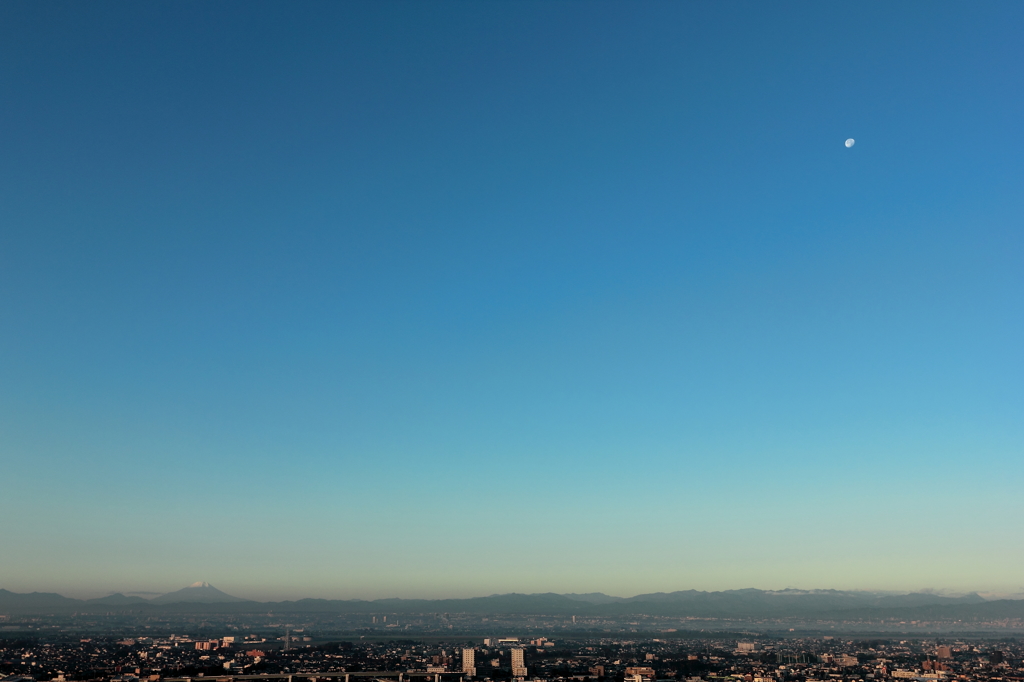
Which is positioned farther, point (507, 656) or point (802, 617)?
point (802, 617)

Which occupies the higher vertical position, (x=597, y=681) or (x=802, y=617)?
(x=597, y=681)

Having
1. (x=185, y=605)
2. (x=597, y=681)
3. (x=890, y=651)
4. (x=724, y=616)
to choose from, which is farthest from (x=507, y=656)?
(x=185, y=605)

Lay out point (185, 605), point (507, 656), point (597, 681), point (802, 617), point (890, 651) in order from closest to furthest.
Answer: point (597, 681)
point (507, 656)
point (890, 651)
point (802, 617)
point (185, 605)

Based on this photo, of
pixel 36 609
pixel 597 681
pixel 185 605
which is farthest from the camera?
pixel 185 605

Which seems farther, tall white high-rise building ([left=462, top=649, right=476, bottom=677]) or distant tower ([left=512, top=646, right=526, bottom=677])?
tall white high-rise building ([left=462, top=649, right=476, bottom=677])

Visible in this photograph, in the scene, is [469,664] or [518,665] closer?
[518,665]

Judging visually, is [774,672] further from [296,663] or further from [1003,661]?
[296,663]

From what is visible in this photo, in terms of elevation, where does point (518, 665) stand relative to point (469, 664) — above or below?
above

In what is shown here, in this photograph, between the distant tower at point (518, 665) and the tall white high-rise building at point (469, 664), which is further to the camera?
the tall white high-rise building at point (469, 664)

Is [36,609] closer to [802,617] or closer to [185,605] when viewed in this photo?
[185,605]

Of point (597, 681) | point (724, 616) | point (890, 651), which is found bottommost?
point (724, 616)
